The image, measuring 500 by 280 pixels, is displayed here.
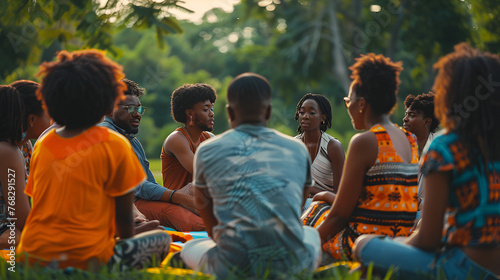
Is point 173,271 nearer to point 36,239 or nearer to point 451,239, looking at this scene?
point 36,239

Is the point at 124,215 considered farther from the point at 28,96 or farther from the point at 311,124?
the point at 311,124

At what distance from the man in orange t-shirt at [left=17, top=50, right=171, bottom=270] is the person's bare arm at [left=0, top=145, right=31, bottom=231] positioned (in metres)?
0.44

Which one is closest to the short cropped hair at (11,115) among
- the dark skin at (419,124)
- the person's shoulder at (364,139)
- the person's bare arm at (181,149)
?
the person's bare arm at (181,149)

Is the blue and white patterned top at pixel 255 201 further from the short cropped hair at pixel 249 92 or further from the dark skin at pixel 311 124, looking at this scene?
the dark skin at pixel 311 124

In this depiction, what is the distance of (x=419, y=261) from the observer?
2.88 metres

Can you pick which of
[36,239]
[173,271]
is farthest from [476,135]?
[36,239]

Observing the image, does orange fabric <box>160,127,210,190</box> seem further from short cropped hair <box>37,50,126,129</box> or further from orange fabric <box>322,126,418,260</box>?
short cropped hair <box>37,50,126,129</box>

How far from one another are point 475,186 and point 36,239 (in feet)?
7.72

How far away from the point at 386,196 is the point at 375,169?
195 mm

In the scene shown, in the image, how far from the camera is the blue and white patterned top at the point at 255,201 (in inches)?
113

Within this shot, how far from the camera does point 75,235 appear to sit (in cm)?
292

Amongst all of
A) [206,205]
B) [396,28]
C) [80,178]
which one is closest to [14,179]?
[80,178]

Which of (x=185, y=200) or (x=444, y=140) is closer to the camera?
(x=444, y=140)

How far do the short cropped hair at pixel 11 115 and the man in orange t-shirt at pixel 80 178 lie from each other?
2.13ft
